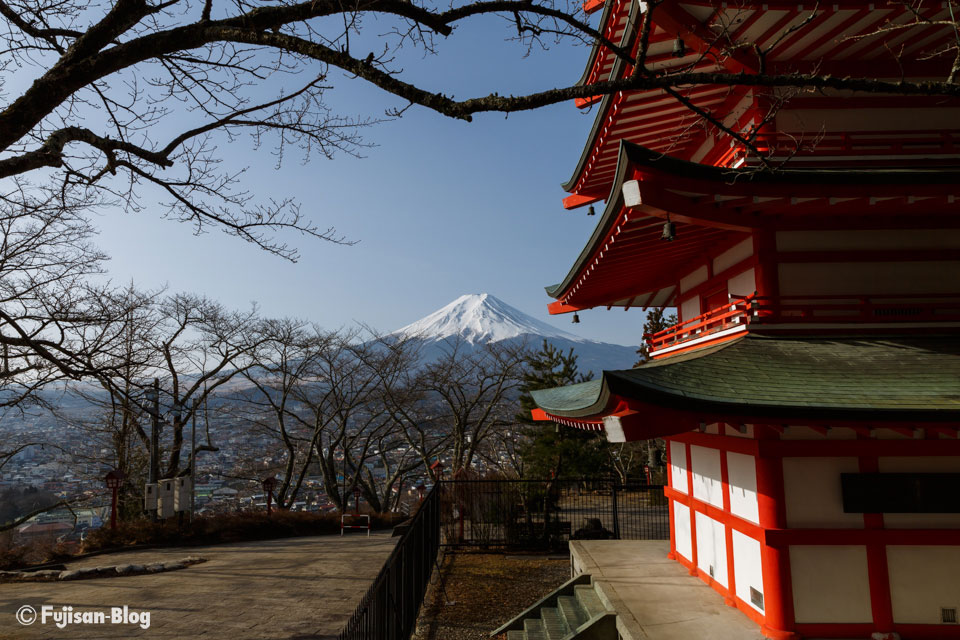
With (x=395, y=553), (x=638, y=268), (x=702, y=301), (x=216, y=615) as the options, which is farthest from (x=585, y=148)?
(x=216, y=615)

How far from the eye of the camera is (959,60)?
150 inches

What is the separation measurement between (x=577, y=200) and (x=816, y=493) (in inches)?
284

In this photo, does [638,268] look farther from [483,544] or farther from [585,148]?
[483,544]

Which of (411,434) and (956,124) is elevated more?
(956,124)

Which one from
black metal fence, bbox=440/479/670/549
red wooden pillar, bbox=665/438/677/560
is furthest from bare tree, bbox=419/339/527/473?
red wooden pillar, bbox=665/438/677/560

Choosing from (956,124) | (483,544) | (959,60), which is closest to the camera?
(959,60)

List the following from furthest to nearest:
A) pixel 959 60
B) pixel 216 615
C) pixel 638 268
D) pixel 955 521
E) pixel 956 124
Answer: pixel 638 268, pixel 216 615, pixel 956 124, pixel 955 521, pixel 959 60

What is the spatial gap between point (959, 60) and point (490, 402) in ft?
74.8

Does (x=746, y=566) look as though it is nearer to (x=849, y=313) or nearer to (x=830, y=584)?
(x=830, y=584)

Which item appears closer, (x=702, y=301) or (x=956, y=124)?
(x=956, y=124)

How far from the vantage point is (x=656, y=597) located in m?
7.41

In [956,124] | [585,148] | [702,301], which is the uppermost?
[585,148]

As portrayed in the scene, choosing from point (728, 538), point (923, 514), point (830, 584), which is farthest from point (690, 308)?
point (830, 584)

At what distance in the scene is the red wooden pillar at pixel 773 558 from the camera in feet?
19.0
